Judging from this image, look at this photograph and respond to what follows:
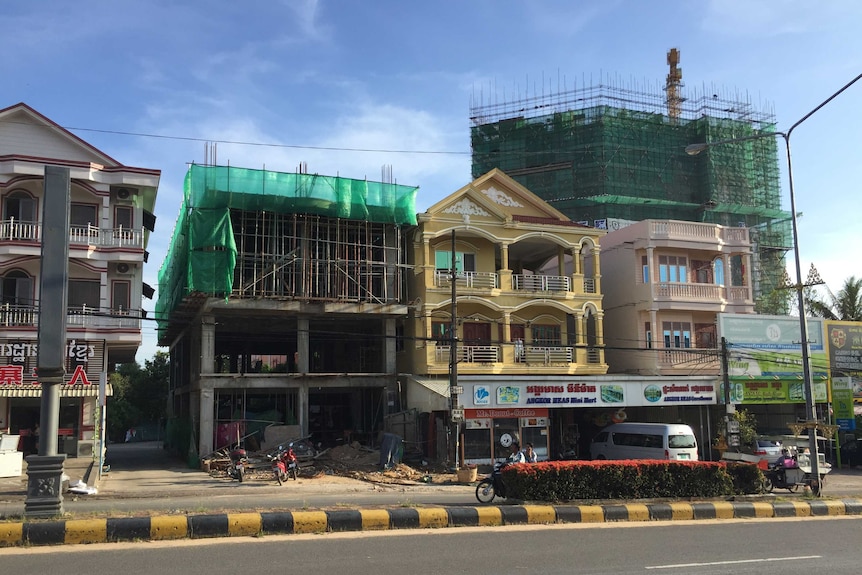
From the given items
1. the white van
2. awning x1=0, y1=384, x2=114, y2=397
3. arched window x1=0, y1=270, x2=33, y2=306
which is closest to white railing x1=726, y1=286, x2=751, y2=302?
the white van

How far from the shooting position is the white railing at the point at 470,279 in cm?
3300

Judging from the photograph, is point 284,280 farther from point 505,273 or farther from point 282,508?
point 282,508

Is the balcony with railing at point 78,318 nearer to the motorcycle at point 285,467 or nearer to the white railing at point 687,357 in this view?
the motorcycle at point 285,467

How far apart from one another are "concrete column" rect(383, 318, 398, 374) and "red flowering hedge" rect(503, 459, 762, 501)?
55.4ft

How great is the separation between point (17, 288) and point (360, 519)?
810 inches

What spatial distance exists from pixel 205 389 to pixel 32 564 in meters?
20.5

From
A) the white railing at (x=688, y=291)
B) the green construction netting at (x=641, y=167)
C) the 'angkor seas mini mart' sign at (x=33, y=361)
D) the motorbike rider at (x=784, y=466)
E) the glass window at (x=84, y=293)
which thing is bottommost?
the motorbike rider at (x=784, y=466)

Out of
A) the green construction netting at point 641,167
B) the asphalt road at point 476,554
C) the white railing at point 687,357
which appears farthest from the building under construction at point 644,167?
the asphalt road at point 476,554

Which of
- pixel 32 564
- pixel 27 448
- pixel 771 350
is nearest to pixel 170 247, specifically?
pixel 27 448

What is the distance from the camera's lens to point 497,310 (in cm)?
3350

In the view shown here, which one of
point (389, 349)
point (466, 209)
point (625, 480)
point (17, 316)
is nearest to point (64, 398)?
point (17, 316)

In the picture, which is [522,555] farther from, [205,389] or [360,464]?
[205,389]

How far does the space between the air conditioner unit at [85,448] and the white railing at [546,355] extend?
17.6 meters

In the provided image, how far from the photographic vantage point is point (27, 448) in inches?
1104
